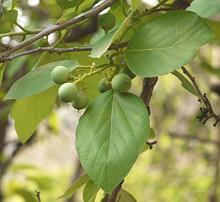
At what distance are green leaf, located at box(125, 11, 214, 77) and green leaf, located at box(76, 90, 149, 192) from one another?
4cm

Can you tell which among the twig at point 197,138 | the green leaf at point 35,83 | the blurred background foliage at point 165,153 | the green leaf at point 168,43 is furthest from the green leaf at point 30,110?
the twig at point 197,138

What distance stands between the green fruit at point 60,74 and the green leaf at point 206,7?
0.15 m

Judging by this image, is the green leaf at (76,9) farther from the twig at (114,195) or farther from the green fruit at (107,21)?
the twig at (114,195)

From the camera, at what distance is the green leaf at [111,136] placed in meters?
0.48

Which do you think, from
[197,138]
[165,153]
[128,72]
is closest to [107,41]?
[128,72]

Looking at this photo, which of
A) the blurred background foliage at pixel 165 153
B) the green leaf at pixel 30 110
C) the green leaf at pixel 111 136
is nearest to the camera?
the green leaf at pixel 111 136

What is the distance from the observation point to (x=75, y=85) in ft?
1.75

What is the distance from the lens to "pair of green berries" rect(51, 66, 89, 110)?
522 mm

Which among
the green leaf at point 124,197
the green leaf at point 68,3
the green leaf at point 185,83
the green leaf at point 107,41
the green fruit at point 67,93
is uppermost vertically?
the green leaf at point 107,41

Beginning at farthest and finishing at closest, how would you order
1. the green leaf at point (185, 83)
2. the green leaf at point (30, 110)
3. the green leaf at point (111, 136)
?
1. the green leaf at point (30, 110)
2. the green leaf at point (185, 83)
3. the green leaf at point (111, 136)

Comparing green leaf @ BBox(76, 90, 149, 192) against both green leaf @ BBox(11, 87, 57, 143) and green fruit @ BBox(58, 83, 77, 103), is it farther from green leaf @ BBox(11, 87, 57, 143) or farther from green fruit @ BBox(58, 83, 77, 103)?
green leaf @ BBox(11, 87, 57, 143)

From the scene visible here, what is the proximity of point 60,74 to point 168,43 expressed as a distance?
108 millimetres

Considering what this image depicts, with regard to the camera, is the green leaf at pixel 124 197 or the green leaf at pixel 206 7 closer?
the green leaf at pixel 206 7

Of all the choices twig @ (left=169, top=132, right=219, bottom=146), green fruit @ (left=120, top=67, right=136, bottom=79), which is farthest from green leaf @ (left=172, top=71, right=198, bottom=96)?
twig @ (left=169, top=132, right=219, bottom=146)
